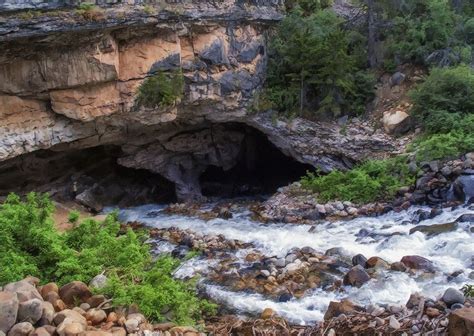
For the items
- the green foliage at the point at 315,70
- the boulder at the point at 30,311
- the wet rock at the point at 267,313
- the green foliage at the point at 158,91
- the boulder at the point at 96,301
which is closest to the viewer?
the boulder at the point at 30,311

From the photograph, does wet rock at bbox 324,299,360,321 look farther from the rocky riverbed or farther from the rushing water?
the rushing water

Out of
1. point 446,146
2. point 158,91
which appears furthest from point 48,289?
point 446,146

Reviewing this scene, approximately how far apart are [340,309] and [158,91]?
7.88 metres

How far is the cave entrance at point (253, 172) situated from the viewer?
16.7 metres

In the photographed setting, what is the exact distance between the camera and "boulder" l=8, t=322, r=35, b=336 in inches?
180

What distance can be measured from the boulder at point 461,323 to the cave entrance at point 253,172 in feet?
38.1

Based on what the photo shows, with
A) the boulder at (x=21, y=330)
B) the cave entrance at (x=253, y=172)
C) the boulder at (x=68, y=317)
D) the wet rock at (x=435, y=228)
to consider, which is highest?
the boulder at (x=21, y=330)

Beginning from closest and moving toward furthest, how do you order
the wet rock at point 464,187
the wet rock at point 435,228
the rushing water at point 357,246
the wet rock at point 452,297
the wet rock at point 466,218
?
the wet rock at point 452,297 → the rushing water at point 357,246 → the wet rock at point 435,228 → the wet rock at point 466,218 → the wet rock at point 464,187

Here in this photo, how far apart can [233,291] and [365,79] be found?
30.0 ft

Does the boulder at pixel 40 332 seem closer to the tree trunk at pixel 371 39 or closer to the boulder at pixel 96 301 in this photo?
the boulder at pixel 96 301

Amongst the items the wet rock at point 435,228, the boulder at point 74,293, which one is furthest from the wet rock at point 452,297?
the boulder at point 74,293

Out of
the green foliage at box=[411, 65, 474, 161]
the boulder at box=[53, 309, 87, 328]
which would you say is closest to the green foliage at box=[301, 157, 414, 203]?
the green foliage at box=[411, 65, 474, 161]

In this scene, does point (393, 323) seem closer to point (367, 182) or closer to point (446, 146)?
point (367, 182)

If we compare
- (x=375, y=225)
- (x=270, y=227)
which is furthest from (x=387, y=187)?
(x=270, y=227)
